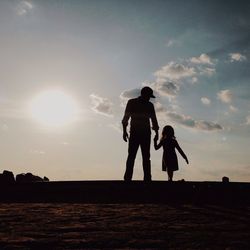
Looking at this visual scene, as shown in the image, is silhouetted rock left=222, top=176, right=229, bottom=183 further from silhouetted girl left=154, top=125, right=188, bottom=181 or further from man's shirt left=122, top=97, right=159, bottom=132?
man's shirt left=122, top=97, right=159, bottom=132

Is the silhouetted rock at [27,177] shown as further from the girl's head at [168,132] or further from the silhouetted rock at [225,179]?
the silhouetted rock at [225,179]

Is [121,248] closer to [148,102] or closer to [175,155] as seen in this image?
[148,102]

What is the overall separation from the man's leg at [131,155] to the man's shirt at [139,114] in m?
0.26

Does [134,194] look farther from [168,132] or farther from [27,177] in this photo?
[27,177]

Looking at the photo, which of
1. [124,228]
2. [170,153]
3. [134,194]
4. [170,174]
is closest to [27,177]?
[170,174]

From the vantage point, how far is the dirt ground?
347cm

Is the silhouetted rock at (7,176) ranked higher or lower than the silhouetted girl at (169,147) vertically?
lower

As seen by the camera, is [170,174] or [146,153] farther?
[170,174]

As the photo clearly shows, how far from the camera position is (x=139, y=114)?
1116 centimetres

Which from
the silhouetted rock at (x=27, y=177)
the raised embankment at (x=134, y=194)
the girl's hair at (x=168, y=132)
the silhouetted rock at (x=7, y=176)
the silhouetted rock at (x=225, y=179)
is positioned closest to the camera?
the raised embankment at (x=134, y=194)

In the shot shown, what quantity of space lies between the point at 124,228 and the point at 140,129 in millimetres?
6968

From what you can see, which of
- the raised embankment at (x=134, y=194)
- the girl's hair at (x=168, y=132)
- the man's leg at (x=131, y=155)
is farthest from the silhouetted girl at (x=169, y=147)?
→ the raised embankment at (x=134, y=194)

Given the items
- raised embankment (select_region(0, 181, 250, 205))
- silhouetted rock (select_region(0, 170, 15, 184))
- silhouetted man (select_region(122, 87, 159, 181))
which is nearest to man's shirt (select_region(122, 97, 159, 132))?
silhouetted man (select_region(122, 87, 159, 181))

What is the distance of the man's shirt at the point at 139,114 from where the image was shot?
1110 cm
